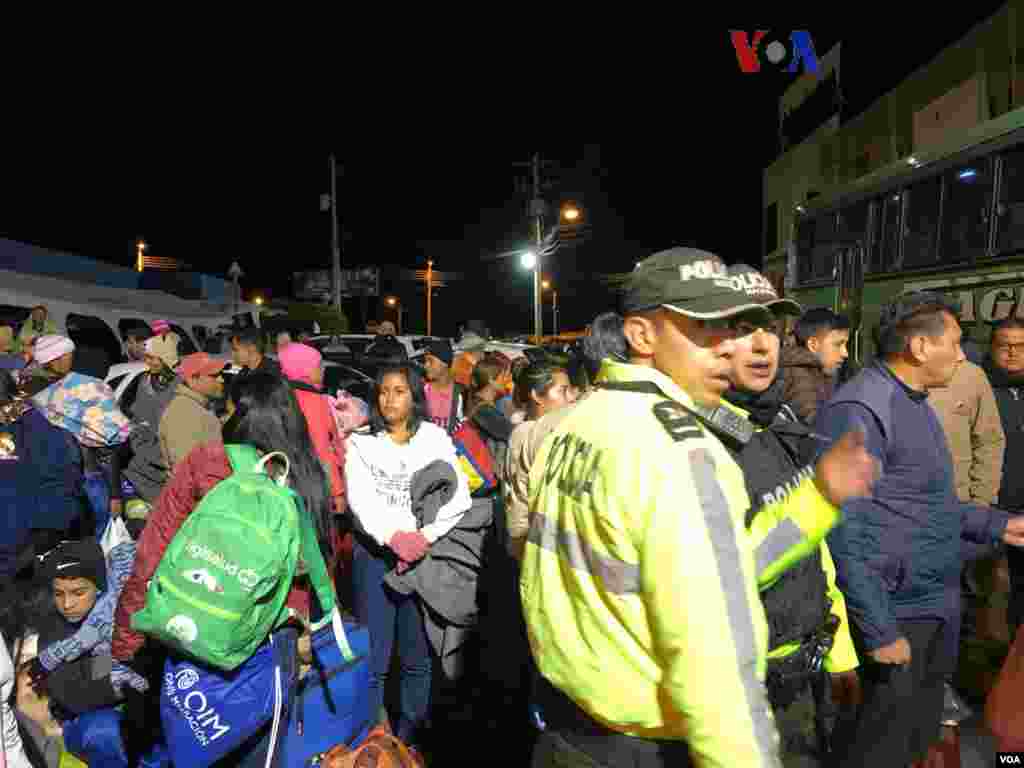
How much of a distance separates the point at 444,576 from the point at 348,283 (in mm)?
47184

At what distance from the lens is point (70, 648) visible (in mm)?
4098

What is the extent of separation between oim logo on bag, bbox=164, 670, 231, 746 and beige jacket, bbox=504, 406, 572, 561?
1.45m

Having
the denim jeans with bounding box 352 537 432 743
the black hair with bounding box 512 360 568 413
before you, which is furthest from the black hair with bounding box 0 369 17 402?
the black hair with bounding box 512 360 568 413

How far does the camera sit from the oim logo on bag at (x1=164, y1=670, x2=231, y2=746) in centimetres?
277

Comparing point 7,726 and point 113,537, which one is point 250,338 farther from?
point 7,726

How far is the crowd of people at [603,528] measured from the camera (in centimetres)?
175

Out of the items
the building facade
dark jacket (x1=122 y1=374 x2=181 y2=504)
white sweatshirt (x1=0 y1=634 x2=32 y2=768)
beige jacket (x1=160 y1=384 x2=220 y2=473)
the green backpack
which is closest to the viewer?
the green backpack

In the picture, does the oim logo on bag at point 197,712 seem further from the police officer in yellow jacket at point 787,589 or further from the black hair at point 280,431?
the police officer in yellow jacket at point 787,589

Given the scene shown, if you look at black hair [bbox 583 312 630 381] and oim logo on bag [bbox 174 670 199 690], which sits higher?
black hair [bbox 583 312 630 381]

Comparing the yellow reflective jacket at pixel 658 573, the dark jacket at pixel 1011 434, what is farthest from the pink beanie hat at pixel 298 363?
the dark jacket at pixel 1011 434

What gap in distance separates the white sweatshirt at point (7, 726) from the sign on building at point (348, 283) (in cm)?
4501

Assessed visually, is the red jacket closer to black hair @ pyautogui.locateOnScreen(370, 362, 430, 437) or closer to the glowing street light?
black hair @ pyautogui.locateOnScreen(370, 362, 430, 437)

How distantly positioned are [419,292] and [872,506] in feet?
→ 232

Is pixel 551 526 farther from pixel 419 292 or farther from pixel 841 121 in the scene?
pixel 419 292
